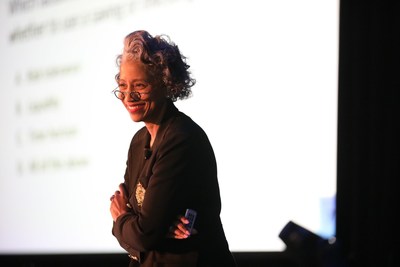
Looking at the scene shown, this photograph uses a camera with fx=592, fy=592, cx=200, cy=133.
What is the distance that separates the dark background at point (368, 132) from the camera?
228 cm

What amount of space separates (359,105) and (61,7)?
1.55 meters

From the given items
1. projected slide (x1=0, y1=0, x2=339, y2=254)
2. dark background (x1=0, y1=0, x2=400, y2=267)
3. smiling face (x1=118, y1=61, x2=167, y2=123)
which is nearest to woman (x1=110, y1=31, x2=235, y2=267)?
smiling face (x1=118, y1=61, x2=167, y2=123)

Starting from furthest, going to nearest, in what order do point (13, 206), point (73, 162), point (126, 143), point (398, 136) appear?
point (13, 206) → point (73, 162) → point (126, 143) → point (398, 136)

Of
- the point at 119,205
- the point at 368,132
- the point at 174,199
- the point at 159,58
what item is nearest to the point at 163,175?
the point at 174,199

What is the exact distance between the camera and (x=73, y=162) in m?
2.84

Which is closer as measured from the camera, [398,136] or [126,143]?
[398,136]

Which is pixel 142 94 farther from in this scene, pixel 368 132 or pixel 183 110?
pixel 368 132

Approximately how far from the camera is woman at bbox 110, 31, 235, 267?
1558mm

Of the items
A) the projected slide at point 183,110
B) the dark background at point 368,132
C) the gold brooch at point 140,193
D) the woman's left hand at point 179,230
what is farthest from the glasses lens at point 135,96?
the dark background at point 368,132

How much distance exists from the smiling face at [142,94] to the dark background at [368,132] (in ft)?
2.79

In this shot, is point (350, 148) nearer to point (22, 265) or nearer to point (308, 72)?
point (308, 72)

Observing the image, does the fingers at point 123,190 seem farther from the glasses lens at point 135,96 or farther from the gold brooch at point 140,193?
the glasses lens at point 135,96

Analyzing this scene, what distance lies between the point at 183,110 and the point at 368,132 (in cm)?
74

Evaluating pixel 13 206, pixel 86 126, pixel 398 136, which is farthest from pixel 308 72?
pixel 13 206
